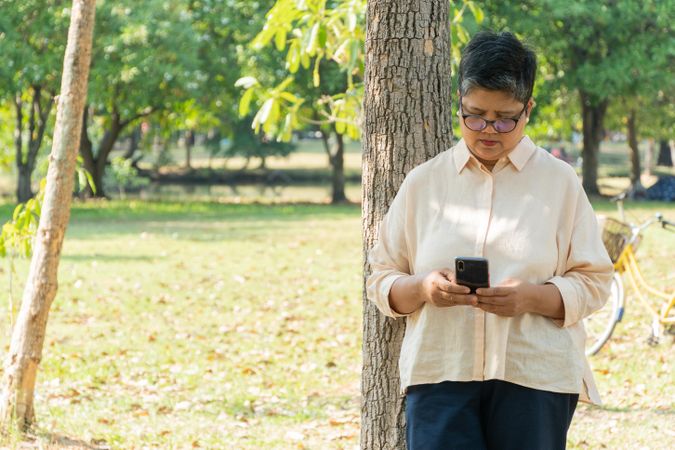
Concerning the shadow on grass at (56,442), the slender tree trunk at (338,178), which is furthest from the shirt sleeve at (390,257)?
the slender tree trunk at (338,178)

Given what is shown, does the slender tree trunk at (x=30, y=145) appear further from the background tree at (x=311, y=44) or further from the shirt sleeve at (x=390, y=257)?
the shirt sleeve at (x=390, y=257)

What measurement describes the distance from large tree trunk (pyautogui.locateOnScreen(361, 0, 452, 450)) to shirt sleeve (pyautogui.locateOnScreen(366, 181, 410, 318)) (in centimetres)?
77

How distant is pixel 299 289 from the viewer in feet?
40.4

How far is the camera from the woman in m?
2.76

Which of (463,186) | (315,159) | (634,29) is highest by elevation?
(634,29)

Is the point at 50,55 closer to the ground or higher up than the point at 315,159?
higher up

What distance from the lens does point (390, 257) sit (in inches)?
116

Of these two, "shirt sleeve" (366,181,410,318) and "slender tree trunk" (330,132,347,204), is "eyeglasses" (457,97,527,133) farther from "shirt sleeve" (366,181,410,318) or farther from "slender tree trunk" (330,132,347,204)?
"slender tree trunk" (330,132,347,204)

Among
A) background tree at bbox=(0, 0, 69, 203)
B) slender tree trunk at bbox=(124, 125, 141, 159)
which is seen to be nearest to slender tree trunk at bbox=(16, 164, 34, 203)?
background tree at bbox=(0, 0, 69, 203)

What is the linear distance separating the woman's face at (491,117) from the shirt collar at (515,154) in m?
0.02

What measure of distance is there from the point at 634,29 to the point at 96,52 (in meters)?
13.7

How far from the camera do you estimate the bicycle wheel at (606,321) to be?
7863 millimetres

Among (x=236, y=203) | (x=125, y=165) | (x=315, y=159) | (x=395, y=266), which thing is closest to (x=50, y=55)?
(x=236, y=203)

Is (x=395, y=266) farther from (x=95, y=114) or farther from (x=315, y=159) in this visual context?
(x=315, y=159)
